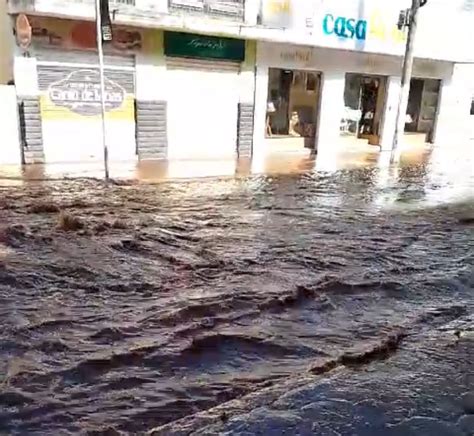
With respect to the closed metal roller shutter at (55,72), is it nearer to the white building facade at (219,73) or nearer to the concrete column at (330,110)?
the white building facade at (219,73)

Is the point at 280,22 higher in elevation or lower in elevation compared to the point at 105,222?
higher

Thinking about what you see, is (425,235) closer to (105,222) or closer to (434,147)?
(105,222)

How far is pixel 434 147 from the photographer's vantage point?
22.4 m

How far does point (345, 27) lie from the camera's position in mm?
17859

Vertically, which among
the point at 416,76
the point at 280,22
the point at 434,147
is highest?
the point at 280,22

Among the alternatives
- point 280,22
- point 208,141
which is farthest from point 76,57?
point 280,22

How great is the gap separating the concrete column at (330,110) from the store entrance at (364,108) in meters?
0.77

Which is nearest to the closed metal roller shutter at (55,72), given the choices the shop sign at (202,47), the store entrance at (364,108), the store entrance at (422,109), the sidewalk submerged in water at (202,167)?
the shop sign at (202,47)

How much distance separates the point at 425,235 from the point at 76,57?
369 inches

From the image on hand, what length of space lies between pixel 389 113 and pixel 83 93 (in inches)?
478

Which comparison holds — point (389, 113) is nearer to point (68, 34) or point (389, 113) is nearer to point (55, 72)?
point (68, 34)

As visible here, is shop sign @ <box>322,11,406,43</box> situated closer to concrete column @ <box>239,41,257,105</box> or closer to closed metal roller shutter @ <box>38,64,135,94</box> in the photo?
concrete column @ <box>239,41,257,105</box>

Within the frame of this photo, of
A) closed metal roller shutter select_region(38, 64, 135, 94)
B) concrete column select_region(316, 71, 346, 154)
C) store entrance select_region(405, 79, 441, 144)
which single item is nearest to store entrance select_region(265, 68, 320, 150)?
concrete column select_region(316, 71, 346, 154)

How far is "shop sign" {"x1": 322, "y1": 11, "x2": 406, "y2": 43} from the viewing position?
1742cm
